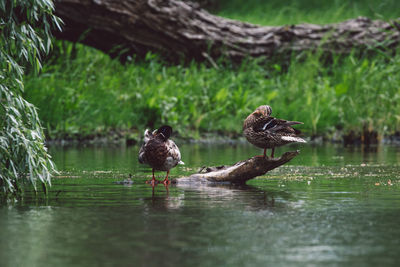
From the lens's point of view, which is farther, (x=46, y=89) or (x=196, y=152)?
(x=46, y=89)

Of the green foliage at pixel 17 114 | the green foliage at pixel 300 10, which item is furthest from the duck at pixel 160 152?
the green foliage at pixel 300 10

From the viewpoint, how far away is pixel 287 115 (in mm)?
17938

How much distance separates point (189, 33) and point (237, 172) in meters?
11.4

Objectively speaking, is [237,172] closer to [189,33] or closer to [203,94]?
[203,94]

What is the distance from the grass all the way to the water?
7059 mm

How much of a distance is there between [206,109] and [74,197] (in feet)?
36.7

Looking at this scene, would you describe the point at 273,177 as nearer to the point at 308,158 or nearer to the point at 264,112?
the point at 264,112

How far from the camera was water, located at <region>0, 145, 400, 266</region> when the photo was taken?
4.76m

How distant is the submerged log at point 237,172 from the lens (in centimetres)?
858

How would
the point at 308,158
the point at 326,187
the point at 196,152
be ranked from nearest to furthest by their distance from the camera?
the point at 326,187 → the point at 308,158 → the point at 196,152

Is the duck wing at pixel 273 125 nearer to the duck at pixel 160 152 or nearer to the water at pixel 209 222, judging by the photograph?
the water at pixel 209 222

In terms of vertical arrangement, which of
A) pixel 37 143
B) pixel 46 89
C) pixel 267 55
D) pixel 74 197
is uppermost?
pixel 267 55

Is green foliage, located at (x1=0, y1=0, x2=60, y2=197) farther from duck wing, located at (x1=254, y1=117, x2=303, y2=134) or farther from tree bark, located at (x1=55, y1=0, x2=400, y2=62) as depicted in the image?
tree bark, located at (x1=55, y1=0, x2=400, y2=62)

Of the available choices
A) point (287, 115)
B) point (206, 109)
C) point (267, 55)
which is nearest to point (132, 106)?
point (206, 109)
